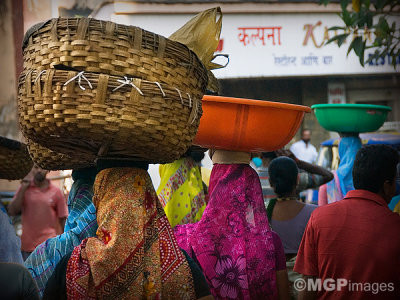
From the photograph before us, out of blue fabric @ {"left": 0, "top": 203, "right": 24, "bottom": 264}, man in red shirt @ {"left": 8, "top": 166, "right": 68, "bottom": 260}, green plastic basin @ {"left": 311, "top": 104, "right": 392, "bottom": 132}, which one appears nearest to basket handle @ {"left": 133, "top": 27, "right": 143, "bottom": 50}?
blue fabric @ {"left": 0, "top": 203, "right": 24, "bottom": 264}

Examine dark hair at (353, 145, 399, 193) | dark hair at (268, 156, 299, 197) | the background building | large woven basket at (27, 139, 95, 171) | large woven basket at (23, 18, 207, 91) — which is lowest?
dark hair at (268, 156, 299, 197)

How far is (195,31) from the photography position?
100 inches

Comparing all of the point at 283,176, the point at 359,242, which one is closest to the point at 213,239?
the point at 359,242

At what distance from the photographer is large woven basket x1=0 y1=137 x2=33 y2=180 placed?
368 centimetres

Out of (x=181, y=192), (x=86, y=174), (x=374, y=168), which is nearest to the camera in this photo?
(x=374, y=168)

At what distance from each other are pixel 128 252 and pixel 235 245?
1128 millimetres

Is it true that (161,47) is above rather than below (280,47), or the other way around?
below

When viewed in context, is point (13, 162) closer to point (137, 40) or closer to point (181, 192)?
point (181, 192)

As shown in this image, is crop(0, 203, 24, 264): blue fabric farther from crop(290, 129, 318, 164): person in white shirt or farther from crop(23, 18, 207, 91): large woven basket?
crop(290, 129, 318, 164): person in white shirt

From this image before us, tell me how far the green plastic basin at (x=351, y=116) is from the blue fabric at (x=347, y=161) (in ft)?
0.62

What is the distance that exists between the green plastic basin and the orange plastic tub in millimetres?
2687

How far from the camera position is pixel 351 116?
5730 mm

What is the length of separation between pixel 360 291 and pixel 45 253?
1.60 meters

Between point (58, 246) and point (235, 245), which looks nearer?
point (58, 246)
